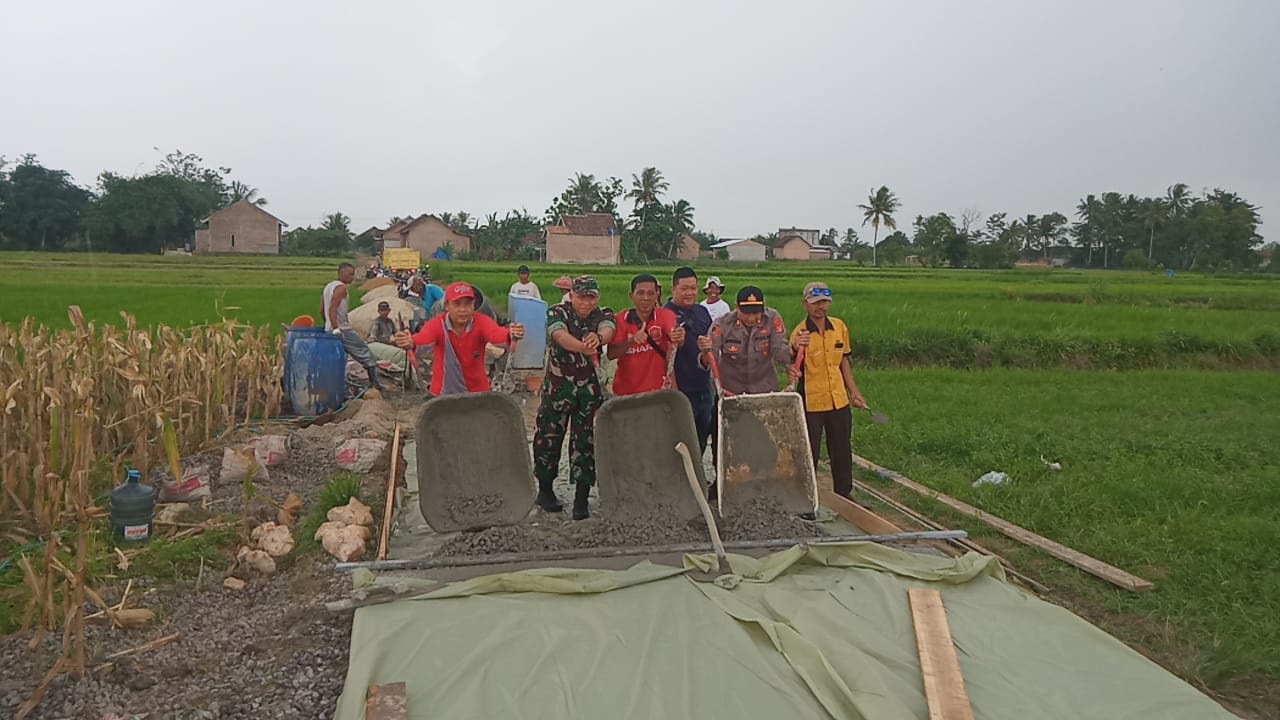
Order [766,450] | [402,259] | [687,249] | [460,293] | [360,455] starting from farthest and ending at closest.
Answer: [687,249] < [402,259] < [360,455] < [766,450] < [460,293]

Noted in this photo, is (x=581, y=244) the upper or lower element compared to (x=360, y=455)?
upper

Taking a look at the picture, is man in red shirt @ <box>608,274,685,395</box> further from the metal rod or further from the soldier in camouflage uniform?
the metal rod

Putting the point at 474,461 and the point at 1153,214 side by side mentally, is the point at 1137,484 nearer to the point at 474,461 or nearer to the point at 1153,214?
the point at 474,461

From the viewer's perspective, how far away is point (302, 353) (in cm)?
826

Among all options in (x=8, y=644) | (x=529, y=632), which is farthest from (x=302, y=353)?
(x=529, y=632)

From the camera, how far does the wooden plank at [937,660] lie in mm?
2830

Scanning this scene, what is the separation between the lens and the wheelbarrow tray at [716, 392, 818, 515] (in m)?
5.28

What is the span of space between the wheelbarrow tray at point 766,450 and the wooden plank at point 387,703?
2757 mm

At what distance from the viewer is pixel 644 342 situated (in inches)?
207

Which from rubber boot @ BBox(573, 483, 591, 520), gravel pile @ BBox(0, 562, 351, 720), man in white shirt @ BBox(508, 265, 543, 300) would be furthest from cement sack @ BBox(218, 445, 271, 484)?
man in white shirt @ BBox(508, 265, 543, 300)

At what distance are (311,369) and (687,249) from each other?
179 ft

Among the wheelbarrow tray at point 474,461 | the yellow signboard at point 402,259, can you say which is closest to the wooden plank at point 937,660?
the wheelbarrow tray at point 474,461

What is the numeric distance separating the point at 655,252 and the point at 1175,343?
4135cm

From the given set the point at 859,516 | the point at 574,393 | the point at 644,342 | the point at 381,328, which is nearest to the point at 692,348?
the point at 644,342
